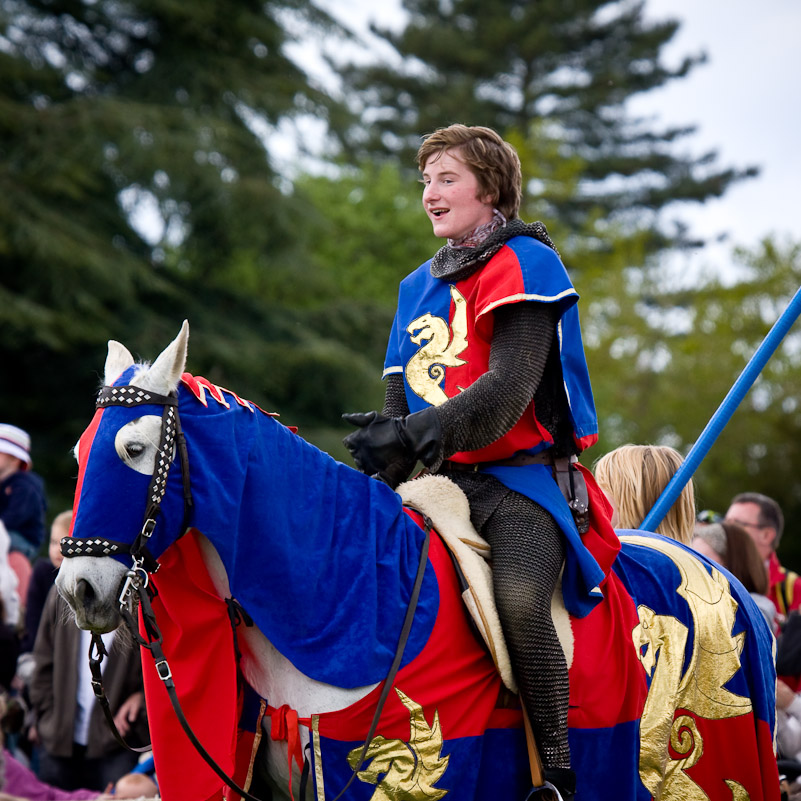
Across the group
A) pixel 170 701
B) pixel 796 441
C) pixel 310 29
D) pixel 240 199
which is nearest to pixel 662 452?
pixel 170 701

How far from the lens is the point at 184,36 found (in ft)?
55.4

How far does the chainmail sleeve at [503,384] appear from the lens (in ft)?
10.2

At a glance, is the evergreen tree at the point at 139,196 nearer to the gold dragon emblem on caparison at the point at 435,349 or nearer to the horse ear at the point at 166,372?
the gold dragon emblem on caparison at the point at 435,349

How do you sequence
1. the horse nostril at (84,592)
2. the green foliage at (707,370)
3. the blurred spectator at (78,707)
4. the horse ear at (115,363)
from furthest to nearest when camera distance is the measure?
the green foliage at (707,370), the blurred spectator at (78,707), the horse ear at (115,363), the horse nostril at (84,592)

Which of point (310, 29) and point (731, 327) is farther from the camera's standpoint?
point (731, 327)

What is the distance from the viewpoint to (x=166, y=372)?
9.44 ft

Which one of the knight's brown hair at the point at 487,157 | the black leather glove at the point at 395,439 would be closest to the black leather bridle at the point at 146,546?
the black leather glove at the point at 395,439

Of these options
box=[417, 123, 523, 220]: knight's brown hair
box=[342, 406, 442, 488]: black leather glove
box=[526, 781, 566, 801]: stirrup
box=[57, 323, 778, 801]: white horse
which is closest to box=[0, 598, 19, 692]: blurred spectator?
box=[57, 323, 778, 801]: white horse

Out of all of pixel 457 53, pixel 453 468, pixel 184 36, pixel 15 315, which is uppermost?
pixel 457 53

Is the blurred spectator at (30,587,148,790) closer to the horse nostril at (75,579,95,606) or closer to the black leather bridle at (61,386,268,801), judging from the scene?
the black leather bridle at (61,386,268,801)

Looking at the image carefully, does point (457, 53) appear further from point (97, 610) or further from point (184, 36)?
point (97, 610)

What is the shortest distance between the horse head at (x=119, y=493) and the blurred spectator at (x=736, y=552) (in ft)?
13.0

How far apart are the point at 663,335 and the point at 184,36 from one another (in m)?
16.0

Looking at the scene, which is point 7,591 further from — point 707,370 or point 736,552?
point 707,370
